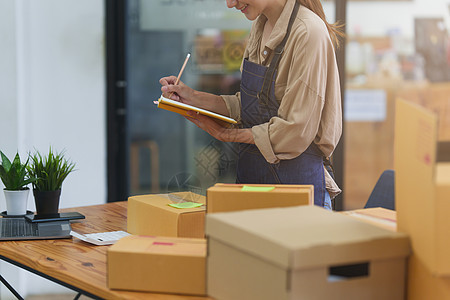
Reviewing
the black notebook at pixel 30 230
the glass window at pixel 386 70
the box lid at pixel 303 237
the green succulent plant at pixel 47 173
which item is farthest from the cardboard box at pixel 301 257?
the glass window at pixel 386 70

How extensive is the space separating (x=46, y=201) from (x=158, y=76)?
7.35 ft

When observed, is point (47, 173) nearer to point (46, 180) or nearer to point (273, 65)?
point (46, 180)

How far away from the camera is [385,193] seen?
2240 mm

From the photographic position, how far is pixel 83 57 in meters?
3.78

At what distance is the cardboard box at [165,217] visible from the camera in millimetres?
1637

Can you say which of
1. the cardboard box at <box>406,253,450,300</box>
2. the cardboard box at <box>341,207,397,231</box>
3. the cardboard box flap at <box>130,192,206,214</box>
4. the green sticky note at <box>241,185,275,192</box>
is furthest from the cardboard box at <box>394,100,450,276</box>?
the cardboard box flap at <box>130,192,206,214</box>

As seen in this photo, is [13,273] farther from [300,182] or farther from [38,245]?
[300,182]

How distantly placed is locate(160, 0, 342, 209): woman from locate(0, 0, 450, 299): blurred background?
1.68 meters

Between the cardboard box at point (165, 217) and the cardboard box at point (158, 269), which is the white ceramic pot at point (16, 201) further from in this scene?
the cardboard box at point (158, 269)

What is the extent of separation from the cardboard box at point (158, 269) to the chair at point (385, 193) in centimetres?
104

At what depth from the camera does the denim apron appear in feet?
6.37

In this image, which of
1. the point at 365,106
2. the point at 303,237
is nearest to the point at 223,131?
the point at 303,237

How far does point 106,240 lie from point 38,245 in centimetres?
19

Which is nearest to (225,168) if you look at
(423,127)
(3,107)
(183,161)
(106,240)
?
(106,240)
